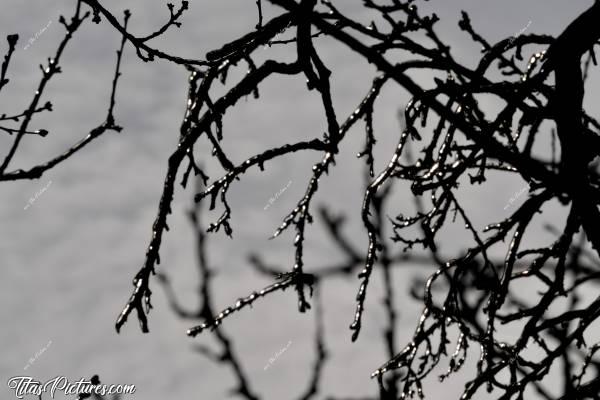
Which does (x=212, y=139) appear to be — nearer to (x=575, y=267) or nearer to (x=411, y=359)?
(x=411, y=359)

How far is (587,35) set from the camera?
161 inches

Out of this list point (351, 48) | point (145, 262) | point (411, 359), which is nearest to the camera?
point (351, 48)

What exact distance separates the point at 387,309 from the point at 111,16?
2166 mm

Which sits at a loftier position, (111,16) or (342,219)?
(111,16)

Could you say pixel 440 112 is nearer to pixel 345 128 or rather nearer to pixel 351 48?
pixel 351 48

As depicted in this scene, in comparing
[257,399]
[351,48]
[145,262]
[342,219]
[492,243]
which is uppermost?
[342,219]

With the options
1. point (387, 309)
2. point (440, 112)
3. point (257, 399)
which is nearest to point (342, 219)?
point (387, 309)

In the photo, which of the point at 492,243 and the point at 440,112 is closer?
the point at 440,112

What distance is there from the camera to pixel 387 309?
13.9 feet

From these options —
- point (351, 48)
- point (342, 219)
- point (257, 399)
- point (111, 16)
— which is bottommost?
point (257, 399)

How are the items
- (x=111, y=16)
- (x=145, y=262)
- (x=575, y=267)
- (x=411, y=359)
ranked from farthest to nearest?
(x=575, y=267) < (x=411, y=359) < (x=111, y=16) < (x=145, y=262)

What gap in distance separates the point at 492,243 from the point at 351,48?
250 centimetres

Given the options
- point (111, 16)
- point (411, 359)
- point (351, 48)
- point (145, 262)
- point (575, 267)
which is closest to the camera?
point (351, 48)

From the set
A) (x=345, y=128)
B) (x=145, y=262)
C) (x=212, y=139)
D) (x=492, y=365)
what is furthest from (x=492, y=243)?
(x=145, y=262)
